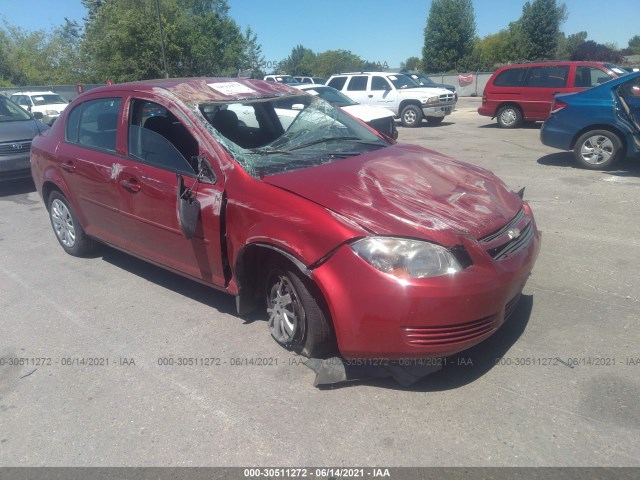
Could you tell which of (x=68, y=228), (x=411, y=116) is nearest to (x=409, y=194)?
(x=68, y=228)

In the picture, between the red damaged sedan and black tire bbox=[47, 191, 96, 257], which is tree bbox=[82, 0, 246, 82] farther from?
the red damaged sedan

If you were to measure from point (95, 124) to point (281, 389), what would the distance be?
3.22m

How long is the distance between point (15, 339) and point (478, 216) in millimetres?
3489

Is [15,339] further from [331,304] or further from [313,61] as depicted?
[313,61]

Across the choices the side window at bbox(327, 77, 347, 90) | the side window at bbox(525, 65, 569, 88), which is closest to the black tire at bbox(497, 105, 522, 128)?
the side window at bbox(525, 65, 569, 88)

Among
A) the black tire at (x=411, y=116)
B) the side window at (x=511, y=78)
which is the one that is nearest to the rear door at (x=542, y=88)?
the side window at (x=511, y=78)

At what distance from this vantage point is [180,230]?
389 centimetres

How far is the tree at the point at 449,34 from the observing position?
51.8 meters

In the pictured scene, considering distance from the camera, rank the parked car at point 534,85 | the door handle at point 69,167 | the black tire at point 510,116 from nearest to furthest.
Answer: the door handle at point 69,167 → the parked car at point 534,85 → the black tire at point 510,116

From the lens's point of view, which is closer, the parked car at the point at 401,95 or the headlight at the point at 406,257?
the headlight at the point at 406,257

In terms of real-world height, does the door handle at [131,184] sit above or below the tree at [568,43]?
below

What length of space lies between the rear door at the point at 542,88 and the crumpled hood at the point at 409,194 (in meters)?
11.5

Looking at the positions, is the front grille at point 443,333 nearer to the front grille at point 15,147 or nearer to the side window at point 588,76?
the front grille at point 15,147

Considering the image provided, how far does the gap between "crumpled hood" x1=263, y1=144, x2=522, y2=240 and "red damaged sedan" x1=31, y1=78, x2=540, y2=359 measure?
13 mm
